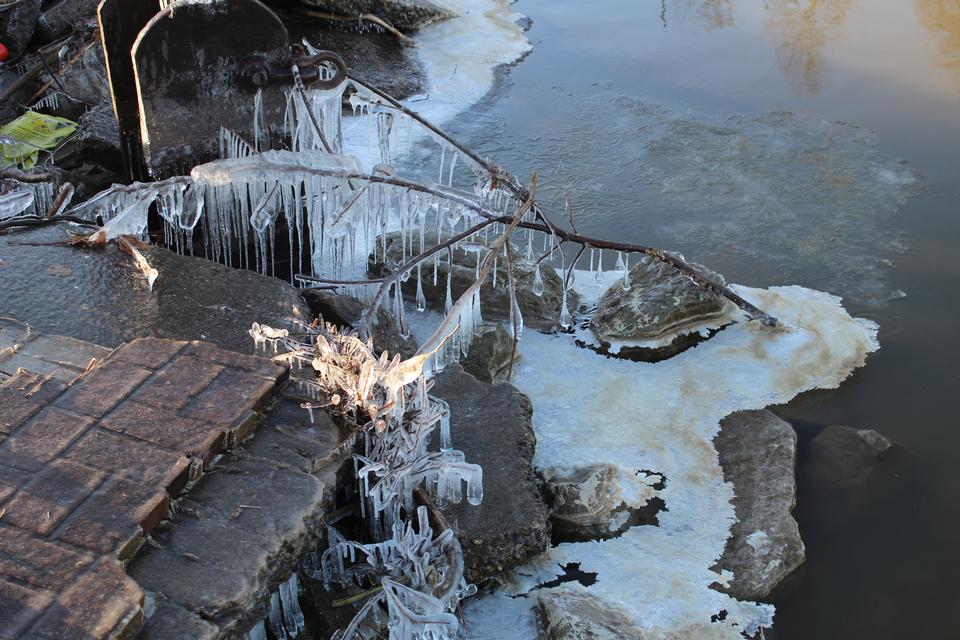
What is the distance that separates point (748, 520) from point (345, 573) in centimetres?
169

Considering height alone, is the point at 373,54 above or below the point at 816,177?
above

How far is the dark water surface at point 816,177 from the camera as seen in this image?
379cm

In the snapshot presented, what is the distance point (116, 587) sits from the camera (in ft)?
7.37

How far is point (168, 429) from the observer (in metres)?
2.74

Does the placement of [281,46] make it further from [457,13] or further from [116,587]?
[457,13]

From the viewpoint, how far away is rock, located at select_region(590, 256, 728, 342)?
475 centimetres

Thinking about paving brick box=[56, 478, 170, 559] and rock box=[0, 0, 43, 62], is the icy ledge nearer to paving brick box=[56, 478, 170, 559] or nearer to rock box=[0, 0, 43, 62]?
paving brick box=[56, 478, 170, 559]

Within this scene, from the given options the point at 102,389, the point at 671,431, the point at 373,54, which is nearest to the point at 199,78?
the point at 102,389

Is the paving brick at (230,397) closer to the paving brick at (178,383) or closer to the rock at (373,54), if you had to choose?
the paving brick at (178,383)

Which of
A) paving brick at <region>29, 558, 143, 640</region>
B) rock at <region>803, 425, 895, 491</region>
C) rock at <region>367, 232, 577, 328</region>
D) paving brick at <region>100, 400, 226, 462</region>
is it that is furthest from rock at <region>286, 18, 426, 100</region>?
paving brick at <region>29, 558, 143, 640</region>

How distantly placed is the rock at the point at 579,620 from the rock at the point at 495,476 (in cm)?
18

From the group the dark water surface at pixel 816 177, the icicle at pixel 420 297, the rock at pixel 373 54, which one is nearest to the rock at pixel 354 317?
the icicle at pixel 420 297

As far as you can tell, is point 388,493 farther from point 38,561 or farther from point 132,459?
point 38,561

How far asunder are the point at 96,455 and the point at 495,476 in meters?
1.42
